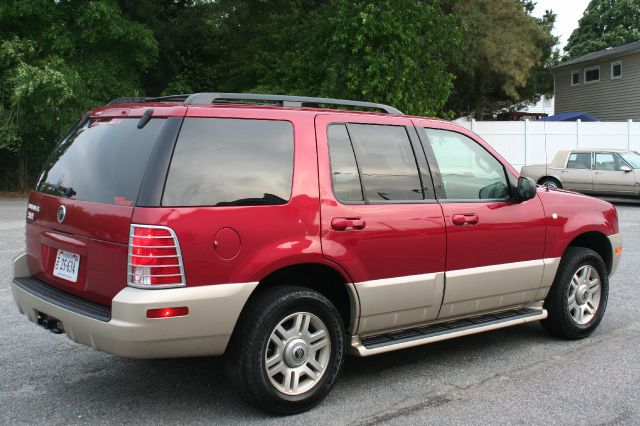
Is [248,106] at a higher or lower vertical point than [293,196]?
higher

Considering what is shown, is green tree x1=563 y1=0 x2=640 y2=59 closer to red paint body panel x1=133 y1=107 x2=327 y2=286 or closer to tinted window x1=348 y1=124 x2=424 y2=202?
tinted window x1=348 y1=124 x2=424 y2=202

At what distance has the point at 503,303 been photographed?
16.7ft

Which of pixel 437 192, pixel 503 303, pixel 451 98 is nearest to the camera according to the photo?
pixel 437 192

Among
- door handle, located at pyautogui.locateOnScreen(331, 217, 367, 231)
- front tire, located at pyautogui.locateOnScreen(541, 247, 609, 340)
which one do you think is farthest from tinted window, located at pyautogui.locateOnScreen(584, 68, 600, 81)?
door handle, located at pyautogui.locateOnScreen(331, 217, 367, 231)

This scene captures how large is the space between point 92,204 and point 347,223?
4.95 feet

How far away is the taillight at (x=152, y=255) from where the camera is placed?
3486 mm

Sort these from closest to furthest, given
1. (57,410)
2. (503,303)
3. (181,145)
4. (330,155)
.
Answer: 1. (181,145)
2. (57,410)
3. (330,155)
4. (503,303)

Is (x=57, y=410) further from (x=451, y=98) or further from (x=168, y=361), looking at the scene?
(x=451, y=98)

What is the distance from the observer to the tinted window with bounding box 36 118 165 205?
3701 millimetres

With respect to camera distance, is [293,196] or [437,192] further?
[437,192]

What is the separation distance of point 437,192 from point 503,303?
42.7 inches

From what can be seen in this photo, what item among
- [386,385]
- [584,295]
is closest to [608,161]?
[584,295]

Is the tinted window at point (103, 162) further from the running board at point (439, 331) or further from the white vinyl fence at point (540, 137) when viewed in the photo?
the white vinyl fence at point (540, 137)

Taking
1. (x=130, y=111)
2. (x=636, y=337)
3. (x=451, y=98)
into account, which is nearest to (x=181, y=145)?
(x=130, y=111)
